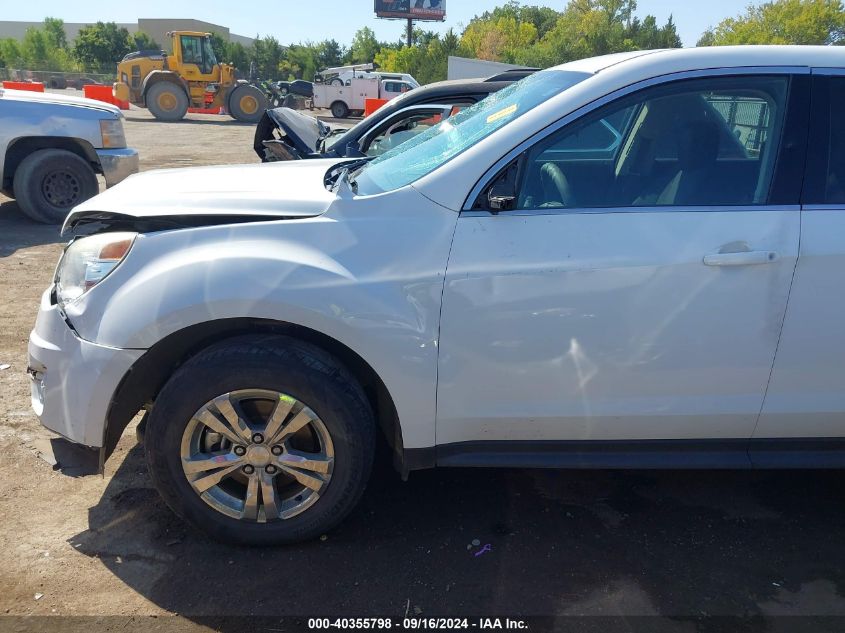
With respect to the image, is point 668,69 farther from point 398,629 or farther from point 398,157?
point 398,629

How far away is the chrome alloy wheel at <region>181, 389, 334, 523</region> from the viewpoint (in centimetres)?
255

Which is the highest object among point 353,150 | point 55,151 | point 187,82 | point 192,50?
point 192,50

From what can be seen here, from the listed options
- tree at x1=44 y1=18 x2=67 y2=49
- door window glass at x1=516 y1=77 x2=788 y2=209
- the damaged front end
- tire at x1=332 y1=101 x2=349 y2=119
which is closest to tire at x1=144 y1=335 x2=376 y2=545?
door window glass at x1=516 y1=77 x2=788 y2=209

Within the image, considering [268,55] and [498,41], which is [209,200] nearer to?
[498,41]

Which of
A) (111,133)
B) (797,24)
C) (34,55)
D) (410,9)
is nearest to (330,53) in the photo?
(410,9)

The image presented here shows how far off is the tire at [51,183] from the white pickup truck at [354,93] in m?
22.9

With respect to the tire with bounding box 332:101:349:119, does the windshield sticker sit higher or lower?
higher

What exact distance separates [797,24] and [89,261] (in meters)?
50.9

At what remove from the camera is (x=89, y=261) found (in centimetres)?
259

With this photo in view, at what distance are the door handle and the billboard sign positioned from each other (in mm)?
59380

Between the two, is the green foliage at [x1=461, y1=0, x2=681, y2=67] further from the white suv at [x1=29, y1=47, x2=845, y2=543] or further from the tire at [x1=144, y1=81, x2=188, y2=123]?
the white suv at [x1=29, y1=47, x2=845, y2=543]

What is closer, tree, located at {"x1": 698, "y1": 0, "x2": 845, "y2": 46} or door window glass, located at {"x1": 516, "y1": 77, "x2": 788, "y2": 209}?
door window glass, located at {"x1": 516, "y1": 77, "x2": 788, "y2": 209}

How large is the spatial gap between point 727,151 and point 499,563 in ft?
5.87

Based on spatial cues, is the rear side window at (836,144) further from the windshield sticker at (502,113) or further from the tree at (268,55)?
the tree at (268,55)
